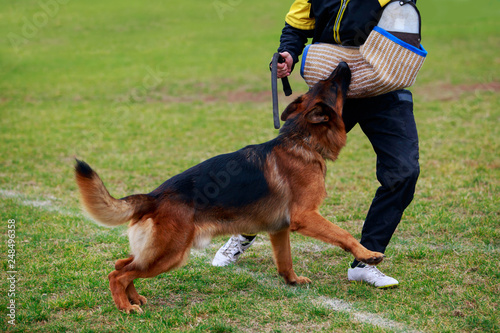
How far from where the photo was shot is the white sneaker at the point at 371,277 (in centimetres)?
434

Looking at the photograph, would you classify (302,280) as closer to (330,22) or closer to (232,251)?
(232,251)

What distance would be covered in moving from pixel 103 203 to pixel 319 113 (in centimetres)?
186

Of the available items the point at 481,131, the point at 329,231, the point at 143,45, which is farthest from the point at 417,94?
the point at 143,45

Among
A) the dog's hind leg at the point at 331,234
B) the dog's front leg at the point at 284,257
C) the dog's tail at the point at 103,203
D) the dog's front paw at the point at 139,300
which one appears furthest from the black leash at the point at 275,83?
the dog's front paw at the point at 139,300

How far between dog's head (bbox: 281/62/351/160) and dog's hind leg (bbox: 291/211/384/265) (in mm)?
596

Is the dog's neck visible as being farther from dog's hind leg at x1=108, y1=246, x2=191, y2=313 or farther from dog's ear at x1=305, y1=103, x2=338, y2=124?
dog's hind leg at x1=108, y1=246, x2=191, y2=313

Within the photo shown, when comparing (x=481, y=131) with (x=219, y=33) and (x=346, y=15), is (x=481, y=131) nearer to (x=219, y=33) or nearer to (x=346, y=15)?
(x=346, y=15)

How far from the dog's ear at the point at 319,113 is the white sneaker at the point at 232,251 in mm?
1455

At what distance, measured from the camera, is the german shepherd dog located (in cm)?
391

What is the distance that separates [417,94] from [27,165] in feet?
34.3

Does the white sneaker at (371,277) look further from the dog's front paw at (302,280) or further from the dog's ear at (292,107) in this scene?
the dog's ear at (292,107)

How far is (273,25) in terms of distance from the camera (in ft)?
89.0

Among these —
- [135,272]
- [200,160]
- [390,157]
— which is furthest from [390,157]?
[200,160]

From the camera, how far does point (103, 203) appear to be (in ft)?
12.6
